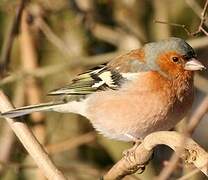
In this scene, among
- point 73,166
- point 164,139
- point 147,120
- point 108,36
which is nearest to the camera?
point 164,139

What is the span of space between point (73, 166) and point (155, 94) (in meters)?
1.60

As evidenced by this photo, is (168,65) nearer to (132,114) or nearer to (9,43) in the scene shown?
(132,114)

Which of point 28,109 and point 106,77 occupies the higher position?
point 106,77

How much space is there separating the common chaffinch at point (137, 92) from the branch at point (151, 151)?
0.44 metres

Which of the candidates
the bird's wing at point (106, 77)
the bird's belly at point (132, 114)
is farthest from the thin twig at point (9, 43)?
the bird's belly at point (132, 114)

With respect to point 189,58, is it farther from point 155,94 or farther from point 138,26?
point 138,26

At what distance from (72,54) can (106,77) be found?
1119 mm

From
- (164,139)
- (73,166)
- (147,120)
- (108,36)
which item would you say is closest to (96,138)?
(73,166)

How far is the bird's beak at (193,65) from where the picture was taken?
3906 mm

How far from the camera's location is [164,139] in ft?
9.83

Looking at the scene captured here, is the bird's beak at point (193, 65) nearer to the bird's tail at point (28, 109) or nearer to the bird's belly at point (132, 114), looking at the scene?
the bird's belly at point (132, 114)

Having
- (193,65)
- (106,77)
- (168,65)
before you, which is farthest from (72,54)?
(193,65)

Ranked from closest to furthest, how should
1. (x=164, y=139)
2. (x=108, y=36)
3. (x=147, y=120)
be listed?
(x=164, y=139)
(x=147, y=120)
(x=108, y=36)

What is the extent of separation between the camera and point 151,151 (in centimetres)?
329
